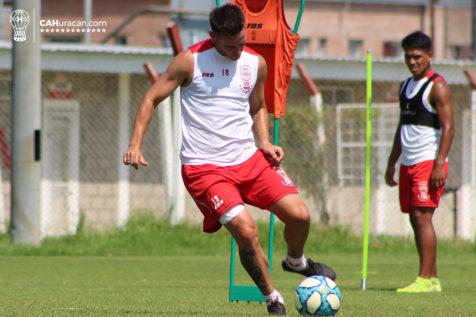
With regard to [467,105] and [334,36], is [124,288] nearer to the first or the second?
[467,105]

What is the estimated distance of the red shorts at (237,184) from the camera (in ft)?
28.5

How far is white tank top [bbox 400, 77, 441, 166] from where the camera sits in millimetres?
11672

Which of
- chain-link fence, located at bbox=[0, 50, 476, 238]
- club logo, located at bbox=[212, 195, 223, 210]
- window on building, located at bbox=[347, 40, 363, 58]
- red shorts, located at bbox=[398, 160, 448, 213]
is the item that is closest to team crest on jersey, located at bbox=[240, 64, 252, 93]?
club logo, located at bbox=[212, 195, 223, 210]

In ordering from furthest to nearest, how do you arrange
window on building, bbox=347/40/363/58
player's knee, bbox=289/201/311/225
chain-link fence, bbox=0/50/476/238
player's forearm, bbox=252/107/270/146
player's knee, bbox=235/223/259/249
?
window on building, bbox=347/40/363/58
chain-link fence, bbox=0/50/476/238
player's forearm, bbox=252/107/270/146
player's knee, bbox=289/201/311/225
player's knee, bbox=235/223/259/249

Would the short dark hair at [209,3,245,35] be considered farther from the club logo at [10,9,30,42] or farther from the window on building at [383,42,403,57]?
the window on building at [383,42,403,57]

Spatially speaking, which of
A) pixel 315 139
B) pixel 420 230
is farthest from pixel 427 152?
pixel 315 139

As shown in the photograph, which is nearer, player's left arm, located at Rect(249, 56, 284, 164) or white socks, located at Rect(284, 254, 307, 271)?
player's left arm, located at Rect(249, 56, 284, 164)

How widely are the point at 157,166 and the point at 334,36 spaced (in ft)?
76.6

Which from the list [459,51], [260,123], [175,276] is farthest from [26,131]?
[459,51]

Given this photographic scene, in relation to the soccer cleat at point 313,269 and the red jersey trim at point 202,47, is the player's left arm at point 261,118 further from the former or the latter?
the soccer cleat at point 313,269

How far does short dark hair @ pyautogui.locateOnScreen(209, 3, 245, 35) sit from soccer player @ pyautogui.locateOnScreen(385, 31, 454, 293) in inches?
136

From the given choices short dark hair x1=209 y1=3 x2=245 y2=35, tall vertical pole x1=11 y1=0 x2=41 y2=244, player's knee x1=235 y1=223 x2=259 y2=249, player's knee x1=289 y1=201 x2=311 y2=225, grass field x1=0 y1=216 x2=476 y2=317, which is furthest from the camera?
tall vertical pole x1=11 y1=0 x2=41 y2=244

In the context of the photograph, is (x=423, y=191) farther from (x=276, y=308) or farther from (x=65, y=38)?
(x=65, y=38)

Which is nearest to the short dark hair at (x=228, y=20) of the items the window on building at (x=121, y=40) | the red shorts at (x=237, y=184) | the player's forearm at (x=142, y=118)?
the player's forearm at (x=142, y=118)
